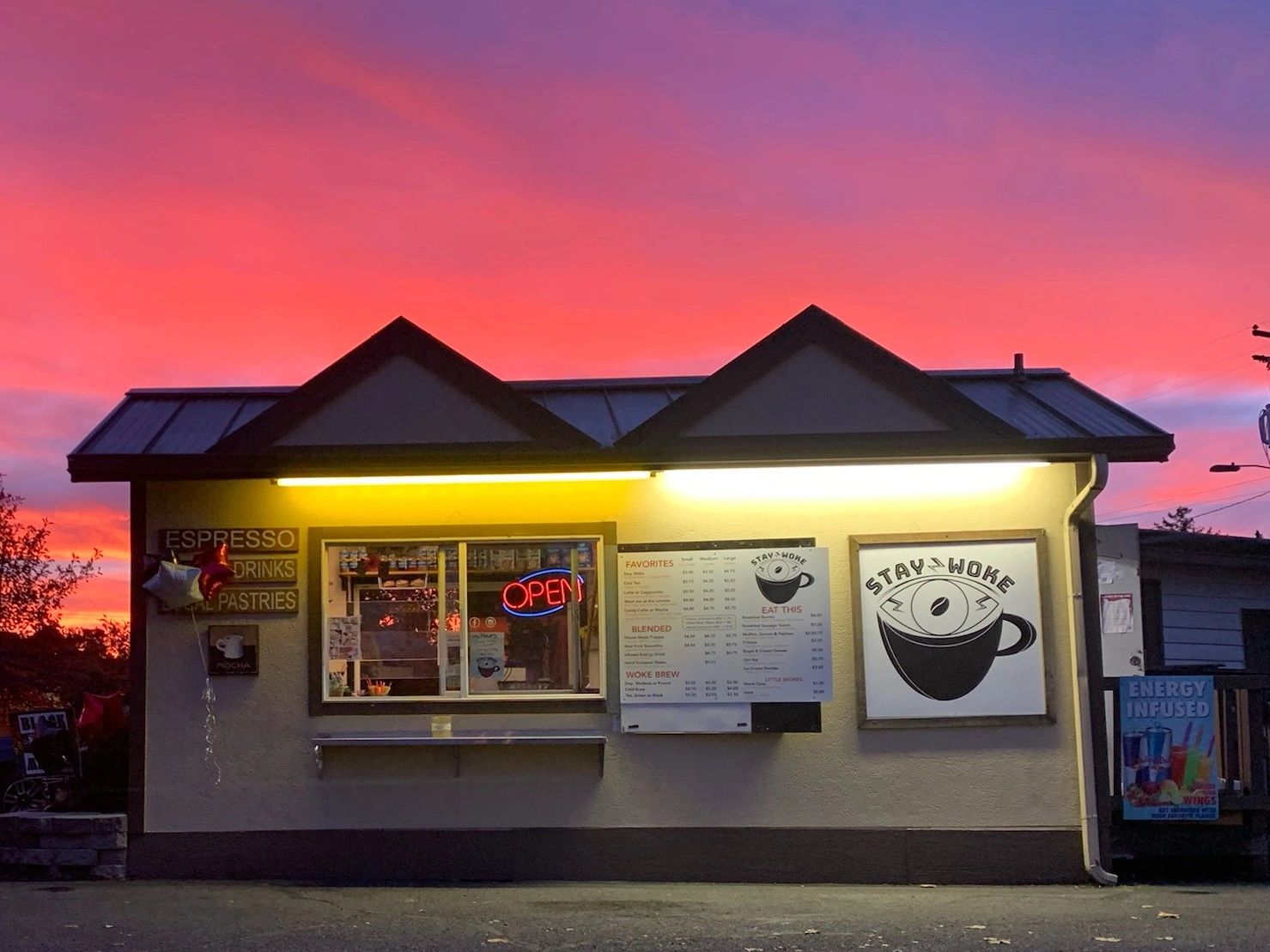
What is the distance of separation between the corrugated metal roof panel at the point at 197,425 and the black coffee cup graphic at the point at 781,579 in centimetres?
418

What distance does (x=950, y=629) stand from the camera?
10703 mm

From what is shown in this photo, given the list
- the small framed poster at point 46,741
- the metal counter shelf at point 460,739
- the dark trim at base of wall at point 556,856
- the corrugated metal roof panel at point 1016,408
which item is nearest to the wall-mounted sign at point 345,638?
the metal counter shelf at point 460,739

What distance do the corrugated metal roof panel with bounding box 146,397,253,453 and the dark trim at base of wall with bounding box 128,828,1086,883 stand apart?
110 inches

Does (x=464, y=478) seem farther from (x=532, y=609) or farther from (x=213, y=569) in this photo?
(x=213, y=569)

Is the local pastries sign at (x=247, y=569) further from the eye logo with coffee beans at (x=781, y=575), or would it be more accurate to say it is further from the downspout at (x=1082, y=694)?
the downspout at (x=1082, y=694)

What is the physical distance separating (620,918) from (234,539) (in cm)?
399

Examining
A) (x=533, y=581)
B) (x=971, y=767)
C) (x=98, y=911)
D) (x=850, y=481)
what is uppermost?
(x=850, y=481)

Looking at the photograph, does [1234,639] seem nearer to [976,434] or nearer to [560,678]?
[976,434]

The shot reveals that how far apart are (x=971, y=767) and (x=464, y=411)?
14.8 feet

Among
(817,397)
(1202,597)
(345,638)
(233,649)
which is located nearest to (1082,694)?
(817,397)

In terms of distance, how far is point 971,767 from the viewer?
10.6 m

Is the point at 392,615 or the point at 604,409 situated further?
the point at 604,409

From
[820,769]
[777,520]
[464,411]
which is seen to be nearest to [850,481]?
[777,520]

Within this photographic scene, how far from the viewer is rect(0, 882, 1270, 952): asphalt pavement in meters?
8.26
